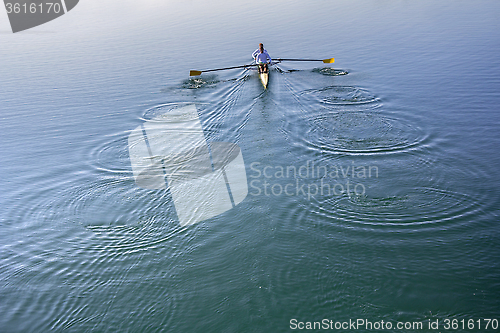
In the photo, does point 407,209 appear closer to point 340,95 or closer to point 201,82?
point 340,95

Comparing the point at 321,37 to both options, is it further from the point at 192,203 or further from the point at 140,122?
the point at 192,203

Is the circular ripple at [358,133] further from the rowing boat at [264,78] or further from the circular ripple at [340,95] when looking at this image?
the rowing boat at [264,78]

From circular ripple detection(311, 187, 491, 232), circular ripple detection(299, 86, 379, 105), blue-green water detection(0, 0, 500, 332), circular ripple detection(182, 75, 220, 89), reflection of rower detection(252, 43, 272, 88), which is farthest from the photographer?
circular ripple detection(182, 75, 220, 89)

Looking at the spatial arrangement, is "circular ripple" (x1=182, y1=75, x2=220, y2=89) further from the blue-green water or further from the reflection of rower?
the reflection of rower

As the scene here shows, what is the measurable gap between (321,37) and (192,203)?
Result: 22.4 m

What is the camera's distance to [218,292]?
8898 mm

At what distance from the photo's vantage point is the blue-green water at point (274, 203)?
8.62m

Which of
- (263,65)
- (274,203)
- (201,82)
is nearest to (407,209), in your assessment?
(274,203)

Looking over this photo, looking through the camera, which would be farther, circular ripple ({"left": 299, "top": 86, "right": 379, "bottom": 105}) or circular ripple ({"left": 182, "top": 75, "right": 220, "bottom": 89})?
circular ripple ({"left": 182, "top": 75, "right": 220, "bottom": 89})

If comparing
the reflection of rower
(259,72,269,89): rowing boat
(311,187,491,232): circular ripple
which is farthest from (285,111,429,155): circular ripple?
the reflection of rower

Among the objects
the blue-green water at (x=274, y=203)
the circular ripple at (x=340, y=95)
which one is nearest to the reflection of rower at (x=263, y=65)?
the blue-green water at (x=274, y=203)

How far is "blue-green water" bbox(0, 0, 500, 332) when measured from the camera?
28.3ft

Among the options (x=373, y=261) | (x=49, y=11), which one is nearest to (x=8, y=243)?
(x=373, y=261)

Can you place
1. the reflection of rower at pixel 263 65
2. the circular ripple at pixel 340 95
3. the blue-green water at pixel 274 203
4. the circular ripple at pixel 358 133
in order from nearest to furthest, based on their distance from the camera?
the blue-green water at pixel 274 203, the circular ripple at pixel 358 133, the circular ripple at pixel 340 95, the reflection of rower at pixel 263 65
